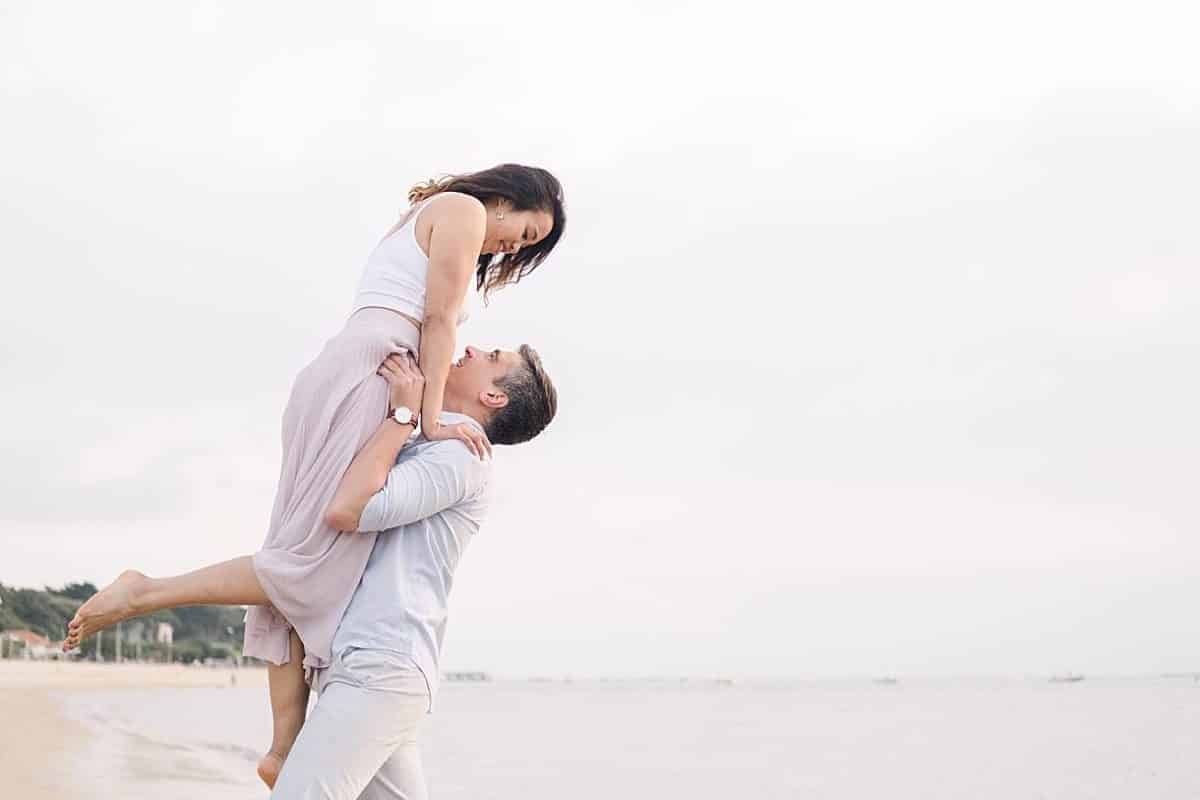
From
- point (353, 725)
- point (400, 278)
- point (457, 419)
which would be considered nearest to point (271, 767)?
point (353, 725)

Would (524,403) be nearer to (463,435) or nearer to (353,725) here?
(463,435)

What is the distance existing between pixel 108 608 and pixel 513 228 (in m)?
1.26

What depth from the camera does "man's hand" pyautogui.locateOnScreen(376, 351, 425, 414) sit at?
2926mm

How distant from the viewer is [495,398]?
10.0ft

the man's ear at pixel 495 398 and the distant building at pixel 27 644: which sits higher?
the distant building at pixel 27 644

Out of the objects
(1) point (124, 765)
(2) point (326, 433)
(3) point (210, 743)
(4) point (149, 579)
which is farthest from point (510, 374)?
(3) point (210, 743)

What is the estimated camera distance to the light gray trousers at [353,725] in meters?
2.62

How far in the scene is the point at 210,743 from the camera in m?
17.4

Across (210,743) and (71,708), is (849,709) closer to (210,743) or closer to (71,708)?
(71,708)

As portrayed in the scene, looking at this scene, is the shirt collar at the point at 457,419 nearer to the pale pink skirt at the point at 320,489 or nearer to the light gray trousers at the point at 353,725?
the pale pink skirt at the point at 320,489

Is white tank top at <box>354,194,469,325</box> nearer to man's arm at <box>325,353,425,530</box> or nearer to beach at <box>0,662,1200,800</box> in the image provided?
man's arm at <box>325,353,425,530</box>

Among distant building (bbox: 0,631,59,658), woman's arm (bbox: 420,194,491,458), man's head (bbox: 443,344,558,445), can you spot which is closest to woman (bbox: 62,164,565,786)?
woman's arm (bbox: 420,194,491,458)

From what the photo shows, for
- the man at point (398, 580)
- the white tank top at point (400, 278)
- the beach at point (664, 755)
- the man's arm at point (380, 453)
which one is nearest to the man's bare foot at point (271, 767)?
the man at point (398, 580)

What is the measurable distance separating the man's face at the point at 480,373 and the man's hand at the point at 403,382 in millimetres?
113
